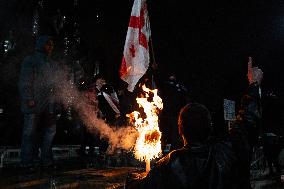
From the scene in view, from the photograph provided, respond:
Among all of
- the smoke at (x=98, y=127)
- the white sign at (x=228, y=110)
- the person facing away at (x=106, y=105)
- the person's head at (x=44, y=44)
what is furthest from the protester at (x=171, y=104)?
the person's head at (x=44, y=44)

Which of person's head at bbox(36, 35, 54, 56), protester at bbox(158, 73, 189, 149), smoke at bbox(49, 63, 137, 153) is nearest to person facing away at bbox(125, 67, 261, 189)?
person's head at bbox(36, 35, 54, 56)

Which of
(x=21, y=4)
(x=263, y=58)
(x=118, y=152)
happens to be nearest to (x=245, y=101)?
(x=118, y=152)

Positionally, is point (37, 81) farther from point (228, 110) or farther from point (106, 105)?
point (228, 110)

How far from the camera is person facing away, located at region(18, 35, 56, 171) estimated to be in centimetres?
654

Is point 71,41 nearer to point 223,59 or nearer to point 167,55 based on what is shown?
point 167,55

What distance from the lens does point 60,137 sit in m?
11.6

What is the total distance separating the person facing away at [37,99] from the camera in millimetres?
6535

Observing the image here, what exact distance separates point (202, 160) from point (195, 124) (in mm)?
298

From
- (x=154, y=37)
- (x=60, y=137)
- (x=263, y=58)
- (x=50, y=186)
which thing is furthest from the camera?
(x=263, y=58)

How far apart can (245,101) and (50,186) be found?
3.55m

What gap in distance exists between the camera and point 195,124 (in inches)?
94.5

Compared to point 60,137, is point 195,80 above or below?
above

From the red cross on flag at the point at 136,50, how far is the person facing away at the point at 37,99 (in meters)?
2.41

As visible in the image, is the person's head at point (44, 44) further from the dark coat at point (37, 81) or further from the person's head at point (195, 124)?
the person's head at point (195, 124)
